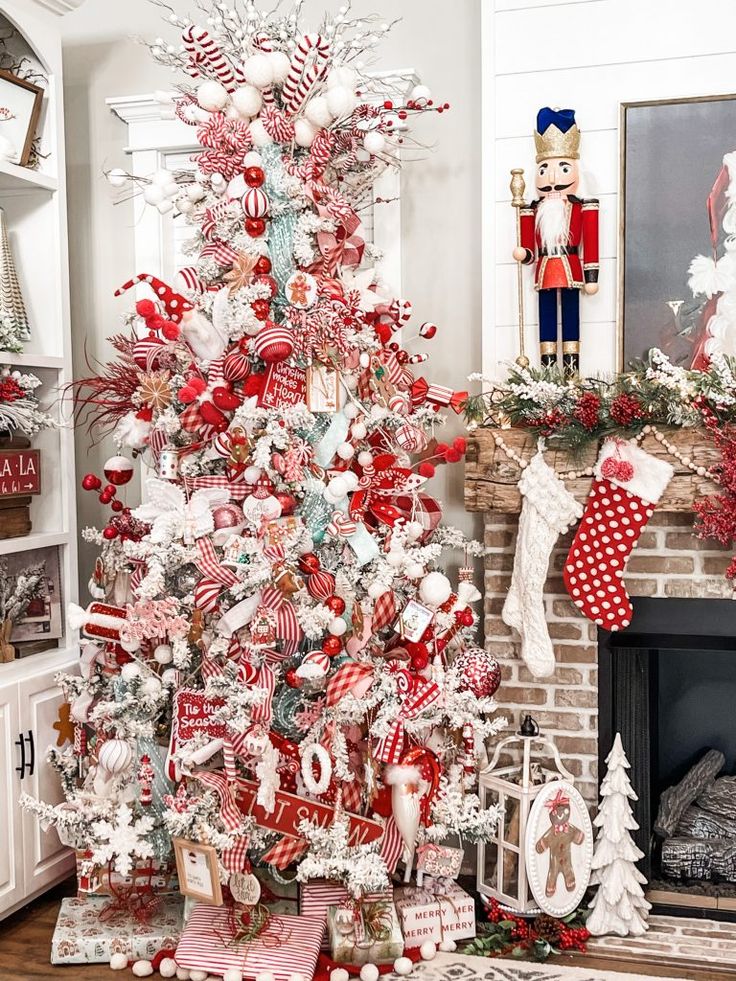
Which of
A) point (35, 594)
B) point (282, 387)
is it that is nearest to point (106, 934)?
point (35, 594)

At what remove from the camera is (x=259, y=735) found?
7.95 feet

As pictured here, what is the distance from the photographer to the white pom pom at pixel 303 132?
2.48 m

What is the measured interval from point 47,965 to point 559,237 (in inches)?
93.2

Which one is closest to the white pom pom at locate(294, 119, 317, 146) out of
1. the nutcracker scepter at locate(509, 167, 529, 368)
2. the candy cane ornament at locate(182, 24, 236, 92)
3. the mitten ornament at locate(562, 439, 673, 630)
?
the candy cane ornament at locate(182, 24, 236, 92)

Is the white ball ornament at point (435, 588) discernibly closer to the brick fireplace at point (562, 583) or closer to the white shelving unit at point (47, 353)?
the brick fireplace at point (562, 583)

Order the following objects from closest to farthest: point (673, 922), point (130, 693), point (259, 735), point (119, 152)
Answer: point (259, 735) < point (130, 693) < point (673, 922) < point (119, 152)

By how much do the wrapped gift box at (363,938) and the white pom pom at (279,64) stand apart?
2.13m

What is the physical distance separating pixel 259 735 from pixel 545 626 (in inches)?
33.6

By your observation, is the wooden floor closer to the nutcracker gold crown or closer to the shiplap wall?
the shiplap wall

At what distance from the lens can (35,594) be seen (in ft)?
9.63

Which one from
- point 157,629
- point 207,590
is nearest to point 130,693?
point 157,629

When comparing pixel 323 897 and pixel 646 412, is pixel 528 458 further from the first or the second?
pixel 323 897

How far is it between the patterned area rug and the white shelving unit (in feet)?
3.68

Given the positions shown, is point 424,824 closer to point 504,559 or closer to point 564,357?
point 504,559
